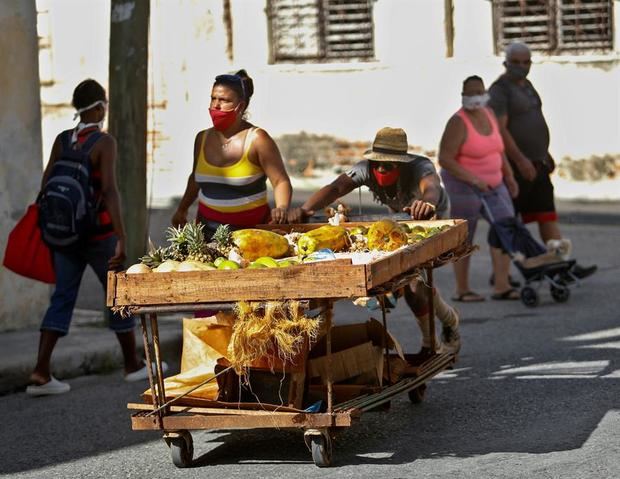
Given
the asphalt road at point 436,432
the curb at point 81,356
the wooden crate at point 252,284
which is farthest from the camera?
the curb at point 81,356

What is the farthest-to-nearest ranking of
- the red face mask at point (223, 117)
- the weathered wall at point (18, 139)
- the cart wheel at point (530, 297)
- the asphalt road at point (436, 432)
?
the cart wheel at point (530, 297) → the weathered wall at point (18, 139) → the red face mask at point (223, 117) → the asphalt road at point (436, 432)

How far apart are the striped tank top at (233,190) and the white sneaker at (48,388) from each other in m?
1.52

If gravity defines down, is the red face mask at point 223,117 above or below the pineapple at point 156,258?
above

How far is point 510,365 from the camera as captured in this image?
33.0 ft

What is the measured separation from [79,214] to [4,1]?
263 centimetres

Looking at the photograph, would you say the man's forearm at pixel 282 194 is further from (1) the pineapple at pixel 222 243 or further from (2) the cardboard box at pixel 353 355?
(1) the pineapple at pixel 222 243

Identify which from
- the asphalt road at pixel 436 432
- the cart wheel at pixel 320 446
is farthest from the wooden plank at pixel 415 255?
the asphalt road at pixel 436 432

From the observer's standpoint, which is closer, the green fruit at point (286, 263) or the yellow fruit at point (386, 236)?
the green fruit at point (286, 263)

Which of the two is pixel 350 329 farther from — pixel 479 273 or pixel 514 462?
pixel 479 273

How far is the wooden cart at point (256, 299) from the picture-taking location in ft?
23.3

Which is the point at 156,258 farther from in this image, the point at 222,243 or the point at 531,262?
the point at 531,262

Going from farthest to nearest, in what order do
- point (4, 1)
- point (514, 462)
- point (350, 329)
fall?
point (4, 1)
point (350, 329)
point (514, 462)

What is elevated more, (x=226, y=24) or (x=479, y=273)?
(x=226, y=24)

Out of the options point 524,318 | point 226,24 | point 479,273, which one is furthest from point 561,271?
point 226,24
